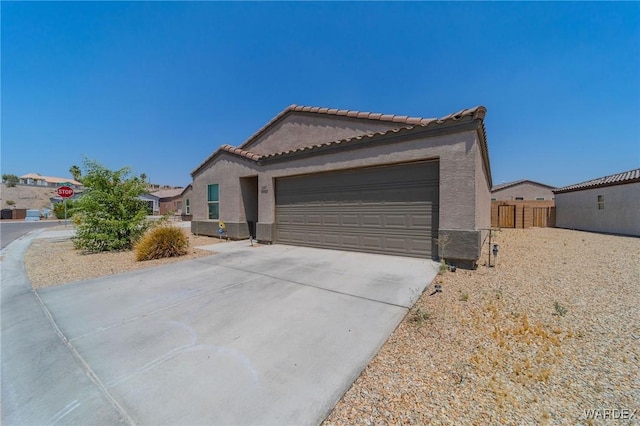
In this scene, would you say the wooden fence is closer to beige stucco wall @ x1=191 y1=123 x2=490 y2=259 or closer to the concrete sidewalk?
beige stucco wall @ x1=191 y1=123 x2=490 y2=259

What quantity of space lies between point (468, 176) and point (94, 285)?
845cm

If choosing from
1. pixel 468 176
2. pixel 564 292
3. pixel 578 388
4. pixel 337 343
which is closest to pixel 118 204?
pixel 337 343

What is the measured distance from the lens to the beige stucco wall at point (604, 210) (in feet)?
43.6

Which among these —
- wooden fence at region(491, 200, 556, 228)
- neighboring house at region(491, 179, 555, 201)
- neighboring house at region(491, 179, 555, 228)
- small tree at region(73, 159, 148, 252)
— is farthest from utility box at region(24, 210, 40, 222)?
neighboring house at region(491, 179, 555, 201)

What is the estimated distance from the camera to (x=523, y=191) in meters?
29.3

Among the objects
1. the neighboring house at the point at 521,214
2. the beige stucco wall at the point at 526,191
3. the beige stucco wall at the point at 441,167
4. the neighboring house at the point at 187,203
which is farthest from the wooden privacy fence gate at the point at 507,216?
the neighboring house at the point at 187,203

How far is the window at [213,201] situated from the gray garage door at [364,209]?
13.2 feet

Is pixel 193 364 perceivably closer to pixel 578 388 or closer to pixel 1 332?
pixel 1 332

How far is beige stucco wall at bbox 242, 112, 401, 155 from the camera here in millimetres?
9188

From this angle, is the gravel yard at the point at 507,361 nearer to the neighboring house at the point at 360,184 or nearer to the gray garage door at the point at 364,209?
the neighboring house at the point at 360,184

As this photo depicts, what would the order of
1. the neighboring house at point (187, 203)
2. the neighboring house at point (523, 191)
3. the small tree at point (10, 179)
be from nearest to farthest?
the neighboring house at point (187, 203)
the neighboring house at point (523, 191)
the small tree at point (10, 179)

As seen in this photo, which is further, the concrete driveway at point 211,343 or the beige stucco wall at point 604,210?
the beige stucco wall at point 604,210

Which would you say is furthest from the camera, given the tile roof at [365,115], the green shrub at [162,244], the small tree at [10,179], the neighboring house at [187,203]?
the small tree at [10,179]

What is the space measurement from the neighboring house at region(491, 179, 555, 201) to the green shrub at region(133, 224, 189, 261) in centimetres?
3264
